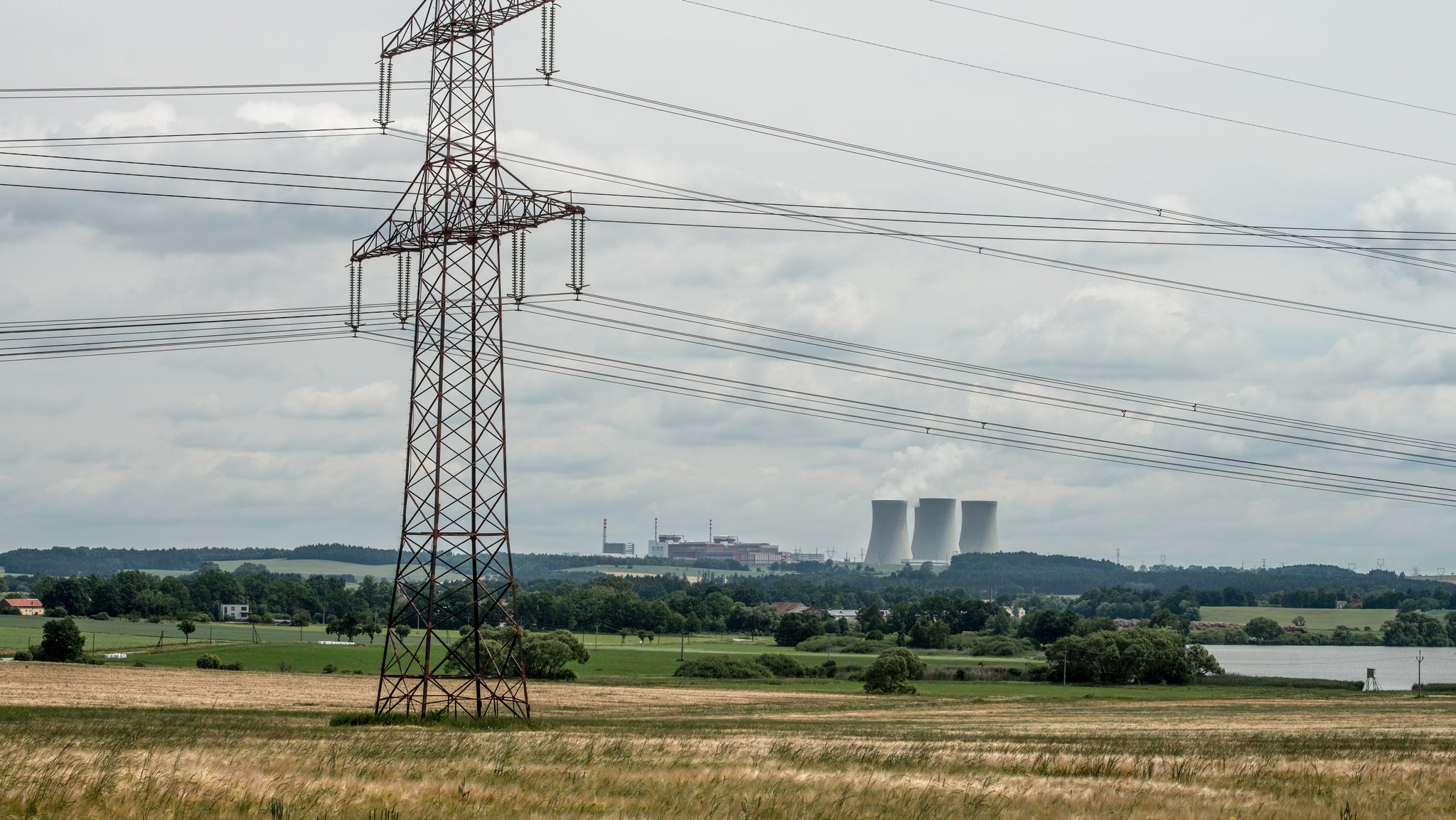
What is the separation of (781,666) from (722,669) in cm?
855

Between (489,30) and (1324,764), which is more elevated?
(489,30)

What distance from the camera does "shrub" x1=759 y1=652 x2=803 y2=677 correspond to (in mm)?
134250

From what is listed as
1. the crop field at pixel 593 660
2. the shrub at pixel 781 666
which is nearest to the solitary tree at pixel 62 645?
the crop field at pixel 593 660

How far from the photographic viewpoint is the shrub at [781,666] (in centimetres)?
13425

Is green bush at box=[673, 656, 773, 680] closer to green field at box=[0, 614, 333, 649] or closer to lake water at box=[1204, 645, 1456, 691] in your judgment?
lake water at box=[1204, 645, 1456, 691]

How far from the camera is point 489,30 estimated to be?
47.6m

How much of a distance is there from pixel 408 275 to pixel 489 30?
9.61 meters

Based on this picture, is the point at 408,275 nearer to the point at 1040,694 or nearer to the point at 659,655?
the point at 1040,694

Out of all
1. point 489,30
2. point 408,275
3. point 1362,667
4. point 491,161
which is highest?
point 489,30

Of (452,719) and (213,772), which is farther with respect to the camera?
(452,719)

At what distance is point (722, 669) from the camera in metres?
131

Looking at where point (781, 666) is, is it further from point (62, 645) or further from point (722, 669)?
point (62, 645)

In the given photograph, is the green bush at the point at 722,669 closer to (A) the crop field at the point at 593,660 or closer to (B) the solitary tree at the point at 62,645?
(A) the crop field at the point at 593,660

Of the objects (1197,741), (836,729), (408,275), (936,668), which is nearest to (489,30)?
(408,275)
